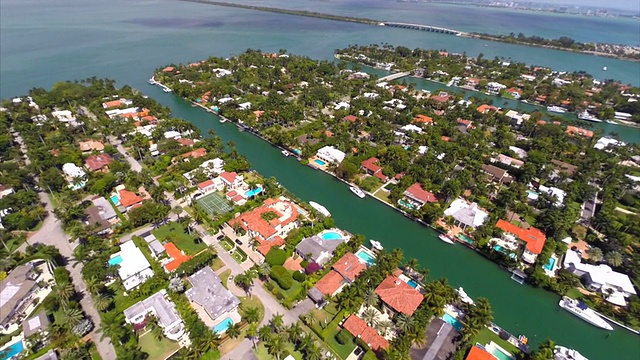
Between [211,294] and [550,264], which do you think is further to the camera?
[550,264]

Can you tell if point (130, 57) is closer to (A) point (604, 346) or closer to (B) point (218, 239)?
(B) point (218, 239)

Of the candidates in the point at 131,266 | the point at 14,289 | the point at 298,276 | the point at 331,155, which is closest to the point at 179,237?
the point at 131,266

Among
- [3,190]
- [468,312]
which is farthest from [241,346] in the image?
[3,190]

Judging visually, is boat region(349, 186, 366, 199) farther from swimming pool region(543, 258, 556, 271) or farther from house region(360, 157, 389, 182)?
swimming pool region(543, 258, 556, 271)

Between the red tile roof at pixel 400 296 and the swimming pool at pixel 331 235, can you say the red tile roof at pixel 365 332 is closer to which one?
the red tile roof at pixel 400 296

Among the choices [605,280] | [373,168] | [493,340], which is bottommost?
[493,340]

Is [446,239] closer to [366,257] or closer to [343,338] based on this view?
[366,257]

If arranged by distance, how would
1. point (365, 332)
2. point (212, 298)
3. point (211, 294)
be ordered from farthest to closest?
1. point (211, 294)
2. point (212, 298)
3. point (365, 332)
